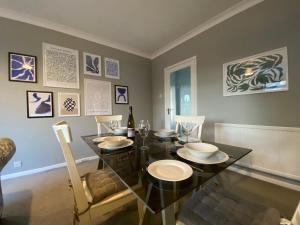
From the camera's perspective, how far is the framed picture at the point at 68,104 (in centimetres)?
268

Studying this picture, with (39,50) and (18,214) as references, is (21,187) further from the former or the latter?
(39,50)

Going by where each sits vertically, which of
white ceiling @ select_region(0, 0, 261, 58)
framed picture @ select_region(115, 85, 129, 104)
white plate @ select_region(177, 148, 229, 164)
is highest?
white ceiling @ select_region(0, 0, 261, 58)

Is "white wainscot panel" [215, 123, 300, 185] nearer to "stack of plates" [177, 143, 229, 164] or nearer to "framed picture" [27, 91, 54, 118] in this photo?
"stack of plates" [177, 143, 229, 164]

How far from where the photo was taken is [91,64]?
3023mm

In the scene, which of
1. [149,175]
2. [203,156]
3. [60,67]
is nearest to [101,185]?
[149,175]

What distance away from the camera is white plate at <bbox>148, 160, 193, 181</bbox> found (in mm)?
736

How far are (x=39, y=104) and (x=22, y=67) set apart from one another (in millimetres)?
633

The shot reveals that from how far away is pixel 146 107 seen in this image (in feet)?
12.9

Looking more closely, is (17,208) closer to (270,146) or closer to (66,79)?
(66,79)

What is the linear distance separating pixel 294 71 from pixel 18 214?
3486mm

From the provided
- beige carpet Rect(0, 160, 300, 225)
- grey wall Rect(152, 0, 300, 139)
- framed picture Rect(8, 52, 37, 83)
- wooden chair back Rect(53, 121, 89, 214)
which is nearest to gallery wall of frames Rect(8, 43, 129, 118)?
framed picture Rect(8, 52, 37, 83)

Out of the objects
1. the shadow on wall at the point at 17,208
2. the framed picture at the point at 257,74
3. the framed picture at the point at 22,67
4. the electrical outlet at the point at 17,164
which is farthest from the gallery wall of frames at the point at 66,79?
the framed picture at the point at 257,74

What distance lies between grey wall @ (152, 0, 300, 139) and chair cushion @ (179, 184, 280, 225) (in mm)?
1562

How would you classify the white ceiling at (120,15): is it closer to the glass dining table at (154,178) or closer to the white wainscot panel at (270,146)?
the white wainscot panel at (270,146)
